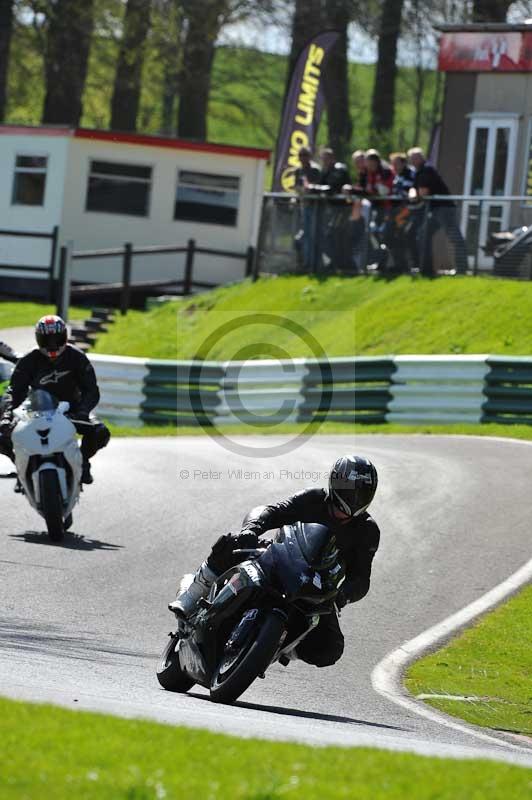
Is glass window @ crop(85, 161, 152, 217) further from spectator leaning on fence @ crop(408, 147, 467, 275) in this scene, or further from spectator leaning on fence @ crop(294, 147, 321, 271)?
spectator leaning on fence @ crop(408, 147, 467, 275)

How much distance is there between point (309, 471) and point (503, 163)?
1520 cm

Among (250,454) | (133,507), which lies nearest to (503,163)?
(250,454)

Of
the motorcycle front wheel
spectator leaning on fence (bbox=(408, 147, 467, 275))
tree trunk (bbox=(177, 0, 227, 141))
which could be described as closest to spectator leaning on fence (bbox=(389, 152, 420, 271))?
spectator leaning on fence (bbox=(408, 147, 467, 275))

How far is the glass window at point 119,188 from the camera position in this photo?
36.5 meters

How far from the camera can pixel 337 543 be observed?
8.19 meters

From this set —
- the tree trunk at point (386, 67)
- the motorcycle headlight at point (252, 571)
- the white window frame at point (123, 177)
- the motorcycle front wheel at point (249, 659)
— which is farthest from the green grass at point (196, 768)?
the tree trunk at point (386, 67)

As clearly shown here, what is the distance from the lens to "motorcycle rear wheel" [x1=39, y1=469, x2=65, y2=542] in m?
12.2

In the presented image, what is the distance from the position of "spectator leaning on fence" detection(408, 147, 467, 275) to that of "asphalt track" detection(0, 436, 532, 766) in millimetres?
5227

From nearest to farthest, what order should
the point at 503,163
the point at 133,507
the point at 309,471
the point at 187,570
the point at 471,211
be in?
the point at 187,570
the point at 133,507
the point at 309,471
the point at 471,211
the point at 503,163

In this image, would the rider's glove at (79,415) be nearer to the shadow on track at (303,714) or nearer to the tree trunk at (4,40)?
the shadow on track at (303,714)

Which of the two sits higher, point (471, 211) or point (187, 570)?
point (471, 211)

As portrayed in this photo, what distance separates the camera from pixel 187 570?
11.9 metres

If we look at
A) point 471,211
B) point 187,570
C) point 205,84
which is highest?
point 205,84

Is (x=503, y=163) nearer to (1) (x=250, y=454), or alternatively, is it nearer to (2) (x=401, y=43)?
(1) (x=250, y=454)
